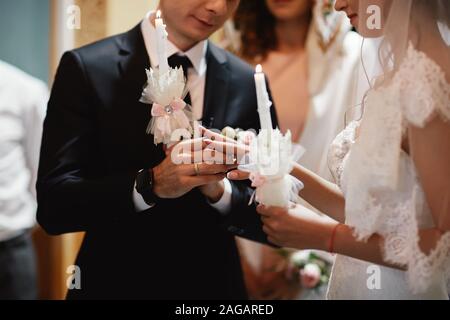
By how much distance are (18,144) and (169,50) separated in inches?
31.6

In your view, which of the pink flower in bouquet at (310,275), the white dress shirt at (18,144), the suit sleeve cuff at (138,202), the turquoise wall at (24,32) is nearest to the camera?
the suit sleeve cuff at (138,202)

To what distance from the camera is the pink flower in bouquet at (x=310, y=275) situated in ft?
7.60

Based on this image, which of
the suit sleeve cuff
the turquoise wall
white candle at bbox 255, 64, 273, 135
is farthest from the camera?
the turquoise wall

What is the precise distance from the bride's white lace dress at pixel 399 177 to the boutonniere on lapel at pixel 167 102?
348mm

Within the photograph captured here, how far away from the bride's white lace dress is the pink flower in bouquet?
1.05 m

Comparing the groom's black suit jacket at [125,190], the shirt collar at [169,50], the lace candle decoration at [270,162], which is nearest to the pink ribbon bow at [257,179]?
the lace candle decoration at [270,162]

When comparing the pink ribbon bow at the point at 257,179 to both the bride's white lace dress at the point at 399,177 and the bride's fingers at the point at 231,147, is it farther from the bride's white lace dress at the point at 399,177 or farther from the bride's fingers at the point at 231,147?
the bride's white lace dress at the point at 399,177

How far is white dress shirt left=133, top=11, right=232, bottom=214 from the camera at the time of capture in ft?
4.97

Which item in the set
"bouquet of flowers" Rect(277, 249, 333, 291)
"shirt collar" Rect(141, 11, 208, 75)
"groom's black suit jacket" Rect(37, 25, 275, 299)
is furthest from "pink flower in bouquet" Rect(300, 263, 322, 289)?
"shirt collar" Rect(141, 11, 208, 75)

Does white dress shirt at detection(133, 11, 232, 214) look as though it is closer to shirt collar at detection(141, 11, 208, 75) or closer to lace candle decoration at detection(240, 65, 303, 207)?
shirt collar at detection(141, 11, 208, 75)

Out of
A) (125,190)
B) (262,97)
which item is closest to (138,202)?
(125,190)

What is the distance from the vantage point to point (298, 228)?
4.16 feet

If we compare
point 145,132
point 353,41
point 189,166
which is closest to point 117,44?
point 145,132

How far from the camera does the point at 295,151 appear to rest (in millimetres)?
1363
